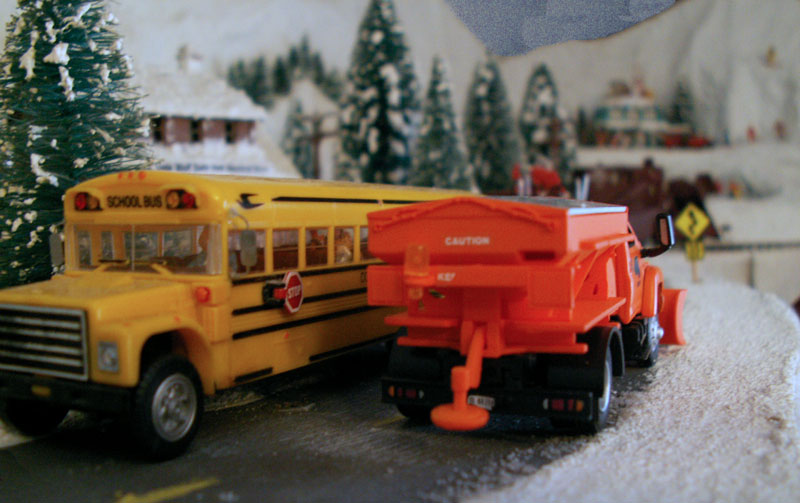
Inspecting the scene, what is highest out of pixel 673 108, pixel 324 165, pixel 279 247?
pixel 673 108

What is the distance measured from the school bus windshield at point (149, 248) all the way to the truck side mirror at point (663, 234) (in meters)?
5.33

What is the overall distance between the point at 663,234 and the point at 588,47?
1607 cm

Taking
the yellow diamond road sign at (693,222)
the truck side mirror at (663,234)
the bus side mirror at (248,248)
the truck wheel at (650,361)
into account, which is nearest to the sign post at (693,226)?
the yellow diamond road sign at (693,222)

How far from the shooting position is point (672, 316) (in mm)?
9016

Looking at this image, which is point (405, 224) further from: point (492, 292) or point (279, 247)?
point (279, 247)

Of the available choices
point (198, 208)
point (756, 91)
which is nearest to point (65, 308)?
point (198, 208)

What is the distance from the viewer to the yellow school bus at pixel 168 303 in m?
5.37

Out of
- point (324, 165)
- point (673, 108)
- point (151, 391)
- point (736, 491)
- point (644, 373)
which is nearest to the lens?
point (736, 491)

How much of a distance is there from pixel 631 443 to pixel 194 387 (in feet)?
12.9

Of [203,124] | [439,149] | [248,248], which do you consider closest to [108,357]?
[248,248]

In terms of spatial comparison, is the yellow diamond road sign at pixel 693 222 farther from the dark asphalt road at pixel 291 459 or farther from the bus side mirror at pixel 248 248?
the bus side mirror at pixel 248 248

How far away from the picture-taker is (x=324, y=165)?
19.7m

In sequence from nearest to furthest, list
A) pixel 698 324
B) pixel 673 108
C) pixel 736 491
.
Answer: pixel 736 491 < pixel 698 324 < pixel 673 108

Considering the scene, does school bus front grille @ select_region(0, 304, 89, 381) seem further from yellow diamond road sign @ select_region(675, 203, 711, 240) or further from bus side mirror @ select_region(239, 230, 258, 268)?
yellow diamond road sign @ select_region(675, 203, 711, 240)
